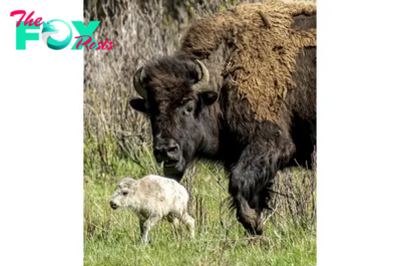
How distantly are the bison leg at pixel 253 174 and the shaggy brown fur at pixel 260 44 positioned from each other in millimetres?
240

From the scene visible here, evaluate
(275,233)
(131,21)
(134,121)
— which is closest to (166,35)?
(131,21)

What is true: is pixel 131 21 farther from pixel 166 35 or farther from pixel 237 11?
pixel 237 11

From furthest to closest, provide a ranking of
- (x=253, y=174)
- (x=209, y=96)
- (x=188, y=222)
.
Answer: (x=209, y=96), (x=253, y=174), (x=188, y=222)

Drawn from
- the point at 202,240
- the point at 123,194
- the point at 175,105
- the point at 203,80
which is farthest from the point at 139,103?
the point at 202,240

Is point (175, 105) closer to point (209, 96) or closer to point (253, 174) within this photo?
point (209, 96)

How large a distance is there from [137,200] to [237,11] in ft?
6.30

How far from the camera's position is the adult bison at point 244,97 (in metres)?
6.93

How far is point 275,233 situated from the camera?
681 centimetres

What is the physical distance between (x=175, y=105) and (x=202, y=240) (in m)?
1.12

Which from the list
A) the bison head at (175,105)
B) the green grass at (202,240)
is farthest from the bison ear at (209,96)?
the green grass at (202,240)

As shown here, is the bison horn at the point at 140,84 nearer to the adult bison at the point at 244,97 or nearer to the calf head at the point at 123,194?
the adult bison at the point at 244,97

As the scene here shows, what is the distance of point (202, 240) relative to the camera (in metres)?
6.70

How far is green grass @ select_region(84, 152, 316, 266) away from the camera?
6504 millimetres

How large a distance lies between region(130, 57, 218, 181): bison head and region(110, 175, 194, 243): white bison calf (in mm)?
185
